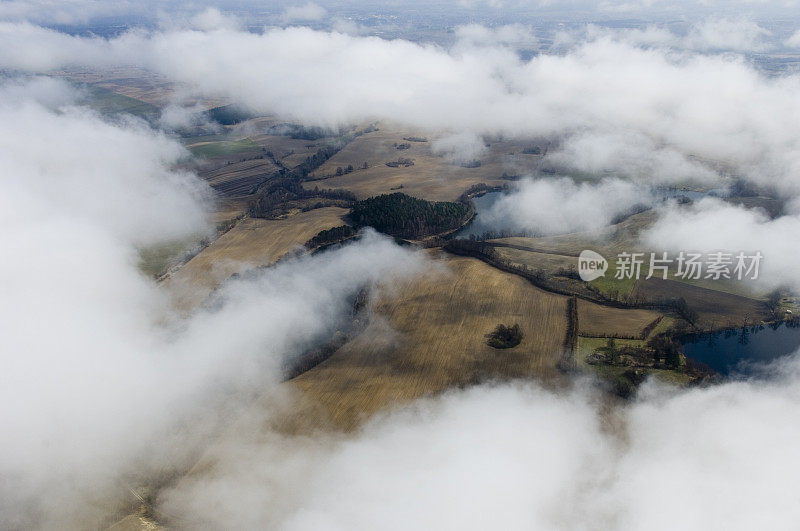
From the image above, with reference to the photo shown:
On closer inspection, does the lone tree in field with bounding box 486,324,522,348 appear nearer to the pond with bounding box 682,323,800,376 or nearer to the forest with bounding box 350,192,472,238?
the pond with bounding box 682,323,800,376

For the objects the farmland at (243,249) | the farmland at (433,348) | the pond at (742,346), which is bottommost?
the pond at (742,346)

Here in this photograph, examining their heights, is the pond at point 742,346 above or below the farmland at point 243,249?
below

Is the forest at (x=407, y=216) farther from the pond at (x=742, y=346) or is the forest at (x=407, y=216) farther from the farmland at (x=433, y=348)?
the pond at (x=742, y=346)

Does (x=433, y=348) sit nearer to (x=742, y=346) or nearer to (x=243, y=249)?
(x=742, y=346)

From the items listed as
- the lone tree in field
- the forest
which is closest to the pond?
the lone tree in field

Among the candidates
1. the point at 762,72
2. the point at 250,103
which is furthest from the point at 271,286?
the point at 762,72

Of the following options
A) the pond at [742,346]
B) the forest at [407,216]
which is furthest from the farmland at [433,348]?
the forest at [407,216]
